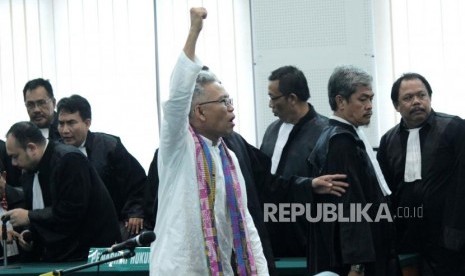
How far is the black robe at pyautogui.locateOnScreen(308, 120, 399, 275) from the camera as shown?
5.57m

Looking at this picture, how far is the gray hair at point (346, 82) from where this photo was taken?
18.9ft

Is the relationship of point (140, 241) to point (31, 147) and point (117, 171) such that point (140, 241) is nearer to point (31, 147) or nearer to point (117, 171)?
point (31, 147)

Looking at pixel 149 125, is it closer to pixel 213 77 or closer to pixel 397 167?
pixel 397 167

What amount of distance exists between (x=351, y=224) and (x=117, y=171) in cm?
261

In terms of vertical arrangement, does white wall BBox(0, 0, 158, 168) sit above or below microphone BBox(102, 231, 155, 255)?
above

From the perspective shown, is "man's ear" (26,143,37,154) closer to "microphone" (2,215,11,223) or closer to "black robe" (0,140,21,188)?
"microphone" (2,215,11,223)

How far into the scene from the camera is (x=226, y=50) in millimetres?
8844

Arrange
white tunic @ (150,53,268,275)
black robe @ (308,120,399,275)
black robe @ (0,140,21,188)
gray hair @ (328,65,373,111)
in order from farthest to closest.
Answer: black robe @ (0,140,21,188), gray hair @ (328,65,373,111), black robe @ (308,120,399,275), white tunic @ (150,53,268,275)

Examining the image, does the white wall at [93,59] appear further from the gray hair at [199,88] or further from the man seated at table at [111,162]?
the gray hair at [199,88]

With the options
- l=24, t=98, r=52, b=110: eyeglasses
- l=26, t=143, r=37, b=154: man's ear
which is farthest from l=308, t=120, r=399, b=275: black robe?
l=24, t=98, r=52, b=110: eyeglasses

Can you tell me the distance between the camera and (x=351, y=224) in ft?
18.2

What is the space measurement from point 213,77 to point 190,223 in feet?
2.10

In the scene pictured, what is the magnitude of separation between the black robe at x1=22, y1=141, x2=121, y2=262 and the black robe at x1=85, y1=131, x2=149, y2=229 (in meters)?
0.55

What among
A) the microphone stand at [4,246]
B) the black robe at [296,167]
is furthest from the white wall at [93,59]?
the black robe at [296,167]
